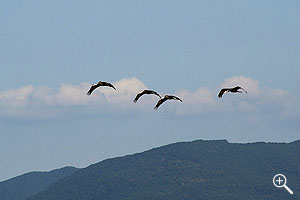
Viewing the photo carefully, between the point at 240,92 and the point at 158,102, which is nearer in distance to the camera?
the point at 240,92

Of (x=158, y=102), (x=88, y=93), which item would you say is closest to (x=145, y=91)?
(x=158, y=102)

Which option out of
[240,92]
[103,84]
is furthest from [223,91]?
[103,84]

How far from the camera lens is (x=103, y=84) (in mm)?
74438

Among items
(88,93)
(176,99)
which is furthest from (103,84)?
(176,99)

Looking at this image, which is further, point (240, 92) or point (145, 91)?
point (145, 91)

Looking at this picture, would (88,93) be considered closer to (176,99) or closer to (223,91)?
(176,99)

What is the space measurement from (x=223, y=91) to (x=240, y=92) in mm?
3658

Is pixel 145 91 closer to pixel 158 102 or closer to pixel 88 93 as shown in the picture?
pixel 158 102

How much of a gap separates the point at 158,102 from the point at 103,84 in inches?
232

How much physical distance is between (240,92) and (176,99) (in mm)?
6106

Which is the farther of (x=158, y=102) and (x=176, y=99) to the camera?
(x=158, y=102)

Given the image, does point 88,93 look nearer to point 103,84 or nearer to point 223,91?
point 103,84

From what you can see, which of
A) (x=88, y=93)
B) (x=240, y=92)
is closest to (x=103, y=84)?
(x=88, y=93)

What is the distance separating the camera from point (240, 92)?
225ft
